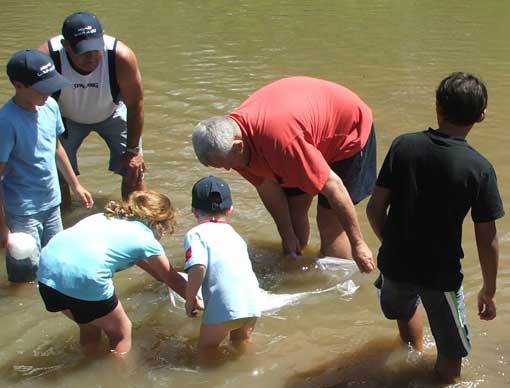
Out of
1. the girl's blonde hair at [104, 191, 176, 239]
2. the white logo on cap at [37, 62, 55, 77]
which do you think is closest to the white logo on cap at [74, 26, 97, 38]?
the white logo on cap at [37, 62, 55, 77]

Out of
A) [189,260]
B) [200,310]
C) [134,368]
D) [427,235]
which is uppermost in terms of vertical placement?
[427,235]

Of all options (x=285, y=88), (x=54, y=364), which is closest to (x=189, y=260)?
(x=54, y=364)

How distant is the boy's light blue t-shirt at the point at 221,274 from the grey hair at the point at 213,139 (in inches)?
15.8

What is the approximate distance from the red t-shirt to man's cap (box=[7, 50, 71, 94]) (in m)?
1.12

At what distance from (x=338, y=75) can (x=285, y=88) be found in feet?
19.6

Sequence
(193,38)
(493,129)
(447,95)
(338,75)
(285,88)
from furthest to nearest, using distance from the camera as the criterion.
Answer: (193,38) → (338,75) → (493,129) → (285,88) → (447,95)

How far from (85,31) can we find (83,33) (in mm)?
28

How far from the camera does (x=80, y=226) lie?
4.19m

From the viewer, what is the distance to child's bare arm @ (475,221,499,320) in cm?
345

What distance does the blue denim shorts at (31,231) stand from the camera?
5.00m

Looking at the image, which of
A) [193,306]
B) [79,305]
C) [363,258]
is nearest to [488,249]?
[363,258]

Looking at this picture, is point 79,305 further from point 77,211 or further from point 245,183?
point 245,183

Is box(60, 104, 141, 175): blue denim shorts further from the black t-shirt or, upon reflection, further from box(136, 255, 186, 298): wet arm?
the black t-shirt

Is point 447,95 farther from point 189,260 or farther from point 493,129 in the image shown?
point 493,129
